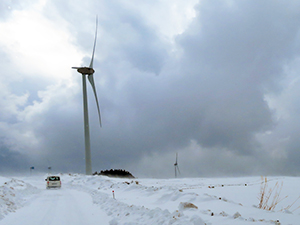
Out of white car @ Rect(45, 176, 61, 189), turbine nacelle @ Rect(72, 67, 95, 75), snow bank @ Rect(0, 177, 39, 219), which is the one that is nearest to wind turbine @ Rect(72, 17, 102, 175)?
turbine nacelle @ Rect(72, 67, 95, 75)

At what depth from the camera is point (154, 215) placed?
8.98 meters

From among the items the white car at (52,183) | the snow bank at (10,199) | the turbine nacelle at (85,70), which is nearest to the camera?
the snow bank at (10,199)

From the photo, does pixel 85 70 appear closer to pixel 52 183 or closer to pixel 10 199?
pixel 52 183

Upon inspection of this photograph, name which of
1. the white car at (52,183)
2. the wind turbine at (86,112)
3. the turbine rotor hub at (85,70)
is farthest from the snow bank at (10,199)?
the turbine rotor hub at (85,70)

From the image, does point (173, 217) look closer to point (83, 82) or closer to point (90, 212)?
point (90, 212)

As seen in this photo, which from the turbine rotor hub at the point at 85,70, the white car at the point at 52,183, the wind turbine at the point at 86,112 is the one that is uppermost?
the turbine rotor hub at the point at 85,70

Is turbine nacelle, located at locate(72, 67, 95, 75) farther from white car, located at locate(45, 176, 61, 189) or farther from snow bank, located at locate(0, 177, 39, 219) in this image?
snow bank, located at locate(0, 177, 39, 219)

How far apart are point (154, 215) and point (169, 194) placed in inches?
255

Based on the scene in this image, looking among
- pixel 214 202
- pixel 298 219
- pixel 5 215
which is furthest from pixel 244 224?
pixel 5 215

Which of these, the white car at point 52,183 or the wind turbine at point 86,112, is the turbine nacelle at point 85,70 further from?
the white car at point 52,183

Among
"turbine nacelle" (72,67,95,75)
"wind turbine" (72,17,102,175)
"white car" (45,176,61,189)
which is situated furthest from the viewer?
"turbine nacelle" (72,67,95,75)

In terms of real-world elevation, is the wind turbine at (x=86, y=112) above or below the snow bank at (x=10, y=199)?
above

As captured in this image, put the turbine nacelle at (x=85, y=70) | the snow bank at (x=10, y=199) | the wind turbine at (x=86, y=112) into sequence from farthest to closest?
the turbine nacelle at (x=85, y=70)
the wind turbine at (x=86, y=112)
the snow bank at (x=10, y=199)

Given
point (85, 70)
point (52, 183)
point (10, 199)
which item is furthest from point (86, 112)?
point (10, 199)
